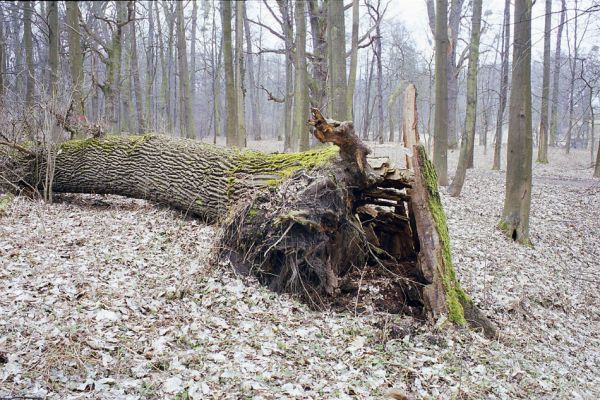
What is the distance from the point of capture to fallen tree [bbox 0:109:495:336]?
4777 millimetres

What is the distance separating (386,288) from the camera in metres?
5.19

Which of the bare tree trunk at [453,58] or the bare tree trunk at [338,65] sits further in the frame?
the bare tree trunk at [453,58]

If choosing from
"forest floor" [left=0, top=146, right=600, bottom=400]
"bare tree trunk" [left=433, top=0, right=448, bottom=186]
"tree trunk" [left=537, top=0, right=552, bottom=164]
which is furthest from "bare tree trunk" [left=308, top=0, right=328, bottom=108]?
"tree trunk" [left=537, top=0, right=552, bottom=164]

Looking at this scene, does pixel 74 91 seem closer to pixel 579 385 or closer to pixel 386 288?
pixel 386 288

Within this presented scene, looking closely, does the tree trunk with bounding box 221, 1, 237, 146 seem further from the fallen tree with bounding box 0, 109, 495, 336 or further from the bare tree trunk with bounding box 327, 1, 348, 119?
the fallen tree with bounding box 0, 109, 495, 336

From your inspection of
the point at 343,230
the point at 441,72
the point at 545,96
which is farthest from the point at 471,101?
the point at 343,230

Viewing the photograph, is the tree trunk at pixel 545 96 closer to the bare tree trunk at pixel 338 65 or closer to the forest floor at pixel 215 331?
the bare tree trunk at pixel 338 65

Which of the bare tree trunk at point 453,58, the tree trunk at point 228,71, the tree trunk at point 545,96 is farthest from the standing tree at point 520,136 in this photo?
the tree trunk at point 545,96

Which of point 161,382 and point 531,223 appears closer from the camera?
point 161,382

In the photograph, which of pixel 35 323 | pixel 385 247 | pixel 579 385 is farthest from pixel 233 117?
pixel 579 385

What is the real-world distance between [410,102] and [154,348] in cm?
387

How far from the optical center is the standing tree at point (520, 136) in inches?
324

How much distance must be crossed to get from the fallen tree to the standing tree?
408cm

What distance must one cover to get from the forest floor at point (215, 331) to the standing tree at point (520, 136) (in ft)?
5.33
